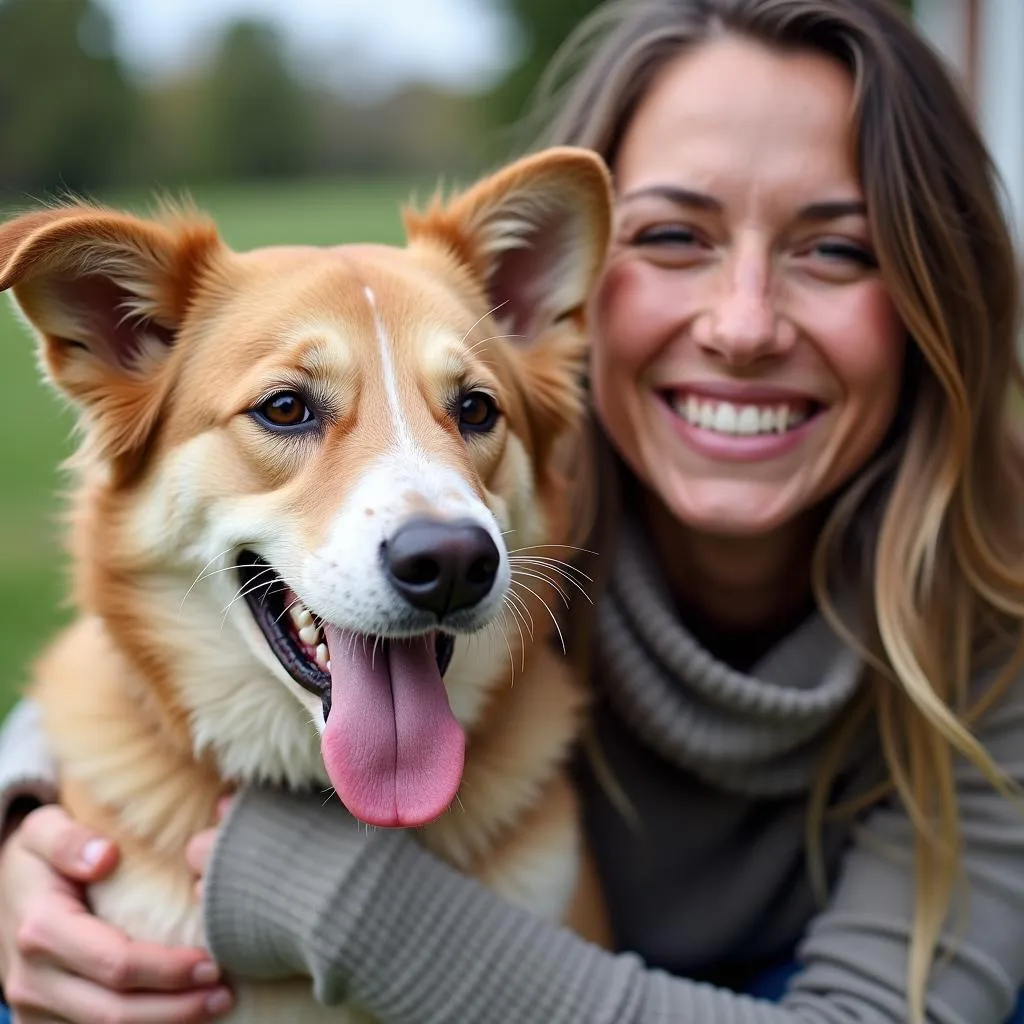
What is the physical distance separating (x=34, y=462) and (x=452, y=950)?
826cm

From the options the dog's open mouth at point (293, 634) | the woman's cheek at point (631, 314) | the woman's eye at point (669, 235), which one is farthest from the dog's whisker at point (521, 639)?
the woman's eye at point (669, 235)

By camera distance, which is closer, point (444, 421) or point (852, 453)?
point (444, 421)

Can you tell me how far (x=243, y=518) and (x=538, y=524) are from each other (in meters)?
0.61

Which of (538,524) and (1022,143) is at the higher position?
(538,524)

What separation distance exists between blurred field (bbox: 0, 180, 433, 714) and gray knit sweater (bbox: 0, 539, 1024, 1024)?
0.89 m

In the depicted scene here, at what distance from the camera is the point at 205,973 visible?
2.04 meters

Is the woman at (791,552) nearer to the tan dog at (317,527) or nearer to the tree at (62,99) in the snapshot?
the tan dog at (317,527)

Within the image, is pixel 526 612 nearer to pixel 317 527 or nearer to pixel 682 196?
pixel 317 527

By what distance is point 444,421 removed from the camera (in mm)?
2102

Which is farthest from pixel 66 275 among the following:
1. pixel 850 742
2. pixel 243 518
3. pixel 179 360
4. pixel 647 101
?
pixel 850 742

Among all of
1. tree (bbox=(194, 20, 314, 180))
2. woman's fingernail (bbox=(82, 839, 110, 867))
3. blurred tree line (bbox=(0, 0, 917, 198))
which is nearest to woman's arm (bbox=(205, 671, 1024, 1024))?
woman's fingernail (bbox=(82, 839, 110, 867))

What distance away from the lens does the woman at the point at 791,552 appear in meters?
2.20

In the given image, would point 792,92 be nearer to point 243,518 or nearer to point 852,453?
point 852,453

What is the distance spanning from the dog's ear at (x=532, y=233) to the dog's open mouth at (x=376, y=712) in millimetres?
782
